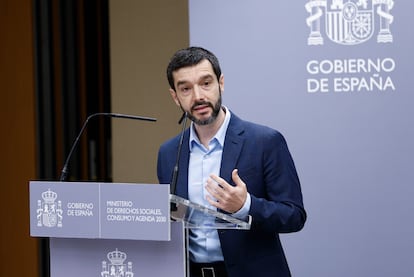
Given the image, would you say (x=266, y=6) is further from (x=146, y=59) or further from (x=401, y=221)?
(x=146, y=59)

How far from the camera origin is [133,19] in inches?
209

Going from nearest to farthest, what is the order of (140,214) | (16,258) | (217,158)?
(140,214) → (217,158) → (16,258)

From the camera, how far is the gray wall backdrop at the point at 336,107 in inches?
140

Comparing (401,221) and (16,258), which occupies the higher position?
(401,221)

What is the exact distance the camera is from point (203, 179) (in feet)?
8.27

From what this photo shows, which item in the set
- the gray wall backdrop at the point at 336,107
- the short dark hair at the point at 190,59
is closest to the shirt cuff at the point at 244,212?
the short dark hair at the point at 190,59

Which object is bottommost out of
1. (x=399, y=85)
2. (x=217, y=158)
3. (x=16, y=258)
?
(x=16, y=258)

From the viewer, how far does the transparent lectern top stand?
204 cm

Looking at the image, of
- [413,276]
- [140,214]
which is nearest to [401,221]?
[413,276]

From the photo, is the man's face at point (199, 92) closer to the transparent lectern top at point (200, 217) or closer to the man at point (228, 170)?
the man at point (228, 170)

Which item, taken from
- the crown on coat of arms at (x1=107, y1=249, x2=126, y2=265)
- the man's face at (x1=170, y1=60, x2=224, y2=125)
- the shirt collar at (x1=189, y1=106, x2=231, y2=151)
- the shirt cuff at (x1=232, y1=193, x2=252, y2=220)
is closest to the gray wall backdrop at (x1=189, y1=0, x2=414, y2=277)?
the shirt collar at (x1=189, y1=106, x2=231, y2=151)

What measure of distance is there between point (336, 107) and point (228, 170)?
1256 millimetres

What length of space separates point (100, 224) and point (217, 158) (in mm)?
614

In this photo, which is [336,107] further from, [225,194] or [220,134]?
[225,194]
